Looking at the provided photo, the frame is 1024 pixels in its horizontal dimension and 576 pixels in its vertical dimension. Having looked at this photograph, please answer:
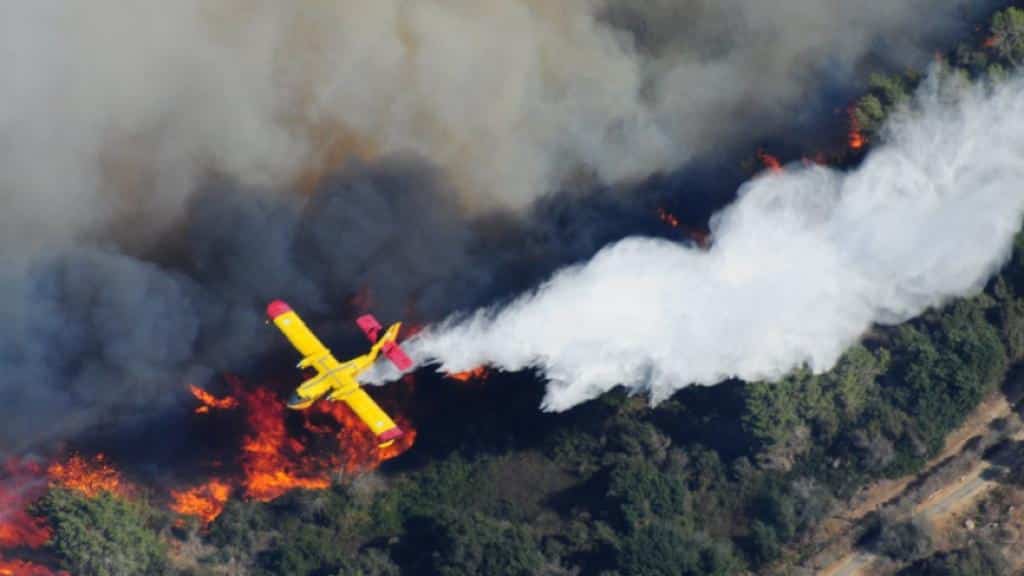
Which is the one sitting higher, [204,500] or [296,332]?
[296,332]

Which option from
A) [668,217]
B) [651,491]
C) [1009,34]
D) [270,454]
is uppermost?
[270,454]

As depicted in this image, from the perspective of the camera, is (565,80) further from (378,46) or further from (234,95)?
(234,95)

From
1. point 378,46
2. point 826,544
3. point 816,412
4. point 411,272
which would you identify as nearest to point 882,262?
point 816,412

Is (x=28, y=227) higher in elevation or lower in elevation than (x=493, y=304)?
higher

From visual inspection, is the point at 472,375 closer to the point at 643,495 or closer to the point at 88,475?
the point at 643,495

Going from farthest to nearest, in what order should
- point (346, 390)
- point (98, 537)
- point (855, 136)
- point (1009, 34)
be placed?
point (1009, 34) → point (855, 136) → point (98, 537) → point (346, 390)

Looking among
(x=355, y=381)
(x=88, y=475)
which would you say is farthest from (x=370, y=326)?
(x=88, y=475)
